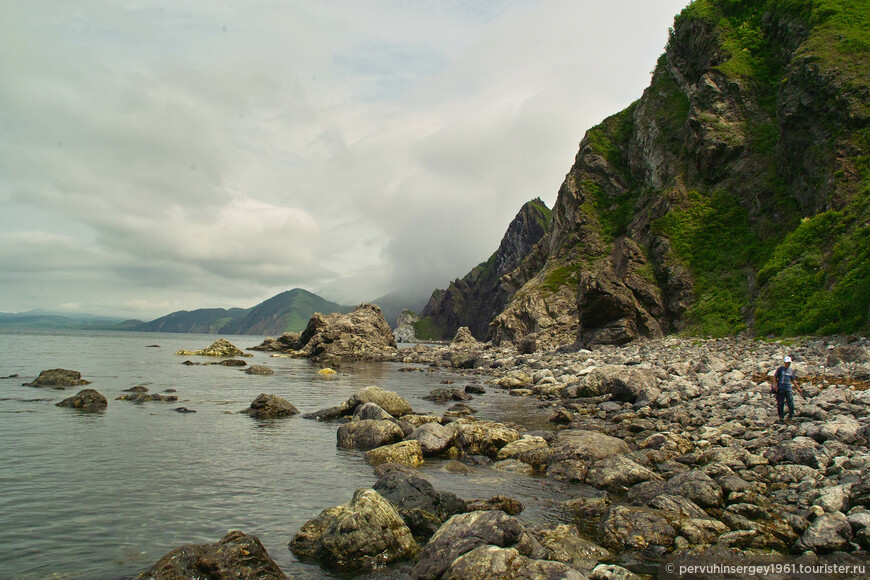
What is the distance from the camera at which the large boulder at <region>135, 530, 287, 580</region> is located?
738 centimetres

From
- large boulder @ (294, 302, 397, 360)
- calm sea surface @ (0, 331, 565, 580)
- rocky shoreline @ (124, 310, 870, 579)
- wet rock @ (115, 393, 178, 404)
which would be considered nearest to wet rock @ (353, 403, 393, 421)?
rocky shoreline @ (124, 310, 870, 579)

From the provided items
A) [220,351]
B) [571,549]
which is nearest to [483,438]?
[571,549]

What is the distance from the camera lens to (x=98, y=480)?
12.8 metres

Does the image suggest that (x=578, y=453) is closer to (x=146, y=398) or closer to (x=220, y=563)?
(x=220, y=563)

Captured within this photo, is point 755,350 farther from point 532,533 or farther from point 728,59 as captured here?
point 728,59

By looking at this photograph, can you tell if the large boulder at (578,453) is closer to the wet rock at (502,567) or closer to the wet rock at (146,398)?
the wet rock at (502,567)

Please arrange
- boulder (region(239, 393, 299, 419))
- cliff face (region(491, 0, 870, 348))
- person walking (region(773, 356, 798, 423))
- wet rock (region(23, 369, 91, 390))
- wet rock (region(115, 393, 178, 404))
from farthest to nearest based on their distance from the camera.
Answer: cliff face (region(491, 0, 870, 348)) → wet rock (region(23, 369, 91, 390)) → wet rock (region(115, 393, 178, 404)) → boulder (region(239, 393, 299, 419)) → person walking (region(773, 356, 798, 423))

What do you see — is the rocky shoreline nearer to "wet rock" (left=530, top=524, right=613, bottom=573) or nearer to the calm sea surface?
"wet rock" (left=530, top=524, right=613, bottom=573)

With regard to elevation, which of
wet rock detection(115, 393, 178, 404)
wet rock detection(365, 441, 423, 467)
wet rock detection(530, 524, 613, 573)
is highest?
wet rock detection(115, 393, 178, 404)

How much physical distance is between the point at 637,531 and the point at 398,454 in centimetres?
864

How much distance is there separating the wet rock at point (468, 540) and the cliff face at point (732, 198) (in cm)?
2708

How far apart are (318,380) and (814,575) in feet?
133

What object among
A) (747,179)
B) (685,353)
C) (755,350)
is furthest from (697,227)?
(755,350)

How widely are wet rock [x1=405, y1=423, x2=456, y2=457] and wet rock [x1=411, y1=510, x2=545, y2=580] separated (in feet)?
26.0
